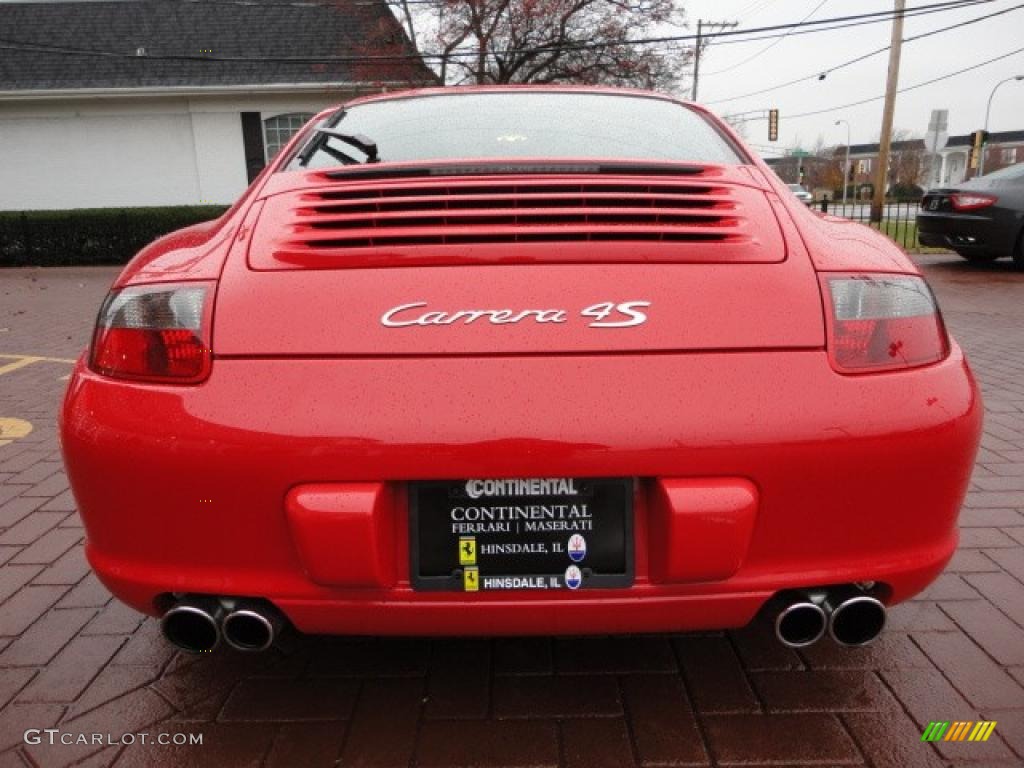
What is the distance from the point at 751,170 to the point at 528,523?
1164 millimetres

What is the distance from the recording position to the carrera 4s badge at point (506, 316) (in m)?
1.51

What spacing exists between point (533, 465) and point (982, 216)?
1126 cm

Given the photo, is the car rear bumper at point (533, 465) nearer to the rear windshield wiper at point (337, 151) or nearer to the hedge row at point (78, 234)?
the rear windshield wiper at point (337, 151)

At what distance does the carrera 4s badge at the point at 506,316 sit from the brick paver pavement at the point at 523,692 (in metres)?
0.68

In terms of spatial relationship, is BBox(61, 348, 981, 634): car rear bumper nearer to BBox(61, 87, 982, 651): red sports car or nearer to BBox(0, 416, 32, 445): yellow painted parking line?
BBox(61, 87, 982, 651): red sports car

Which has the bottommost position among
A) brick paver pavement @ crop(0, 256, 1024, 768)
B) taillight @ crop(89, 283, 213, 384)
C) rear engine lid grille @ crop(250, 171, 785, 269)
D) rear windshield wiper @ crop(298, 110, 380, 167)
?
brick paver pavement @ crop(0, 256, 1024, 768)

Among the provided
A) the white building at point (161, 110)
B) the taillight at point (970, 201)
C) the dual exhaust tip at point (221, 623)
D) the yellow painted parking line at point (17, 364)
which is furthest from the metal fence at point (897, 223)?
the white building at point (161, 110)

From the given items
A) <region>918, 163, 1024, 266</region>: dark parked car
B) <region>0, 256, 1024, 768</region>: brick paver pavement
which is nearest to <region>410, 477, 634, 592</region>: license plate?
<region>0, 256, 1024, 768</region>: brick paver pavement

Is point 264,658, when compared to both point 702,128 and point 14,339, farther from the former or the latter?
point 14,339

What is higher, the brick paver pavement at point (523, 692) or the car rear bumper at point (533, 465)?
the car rear bumper at point (533, 465)

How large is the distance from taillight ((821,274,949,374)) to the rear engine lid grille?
16 centimetres

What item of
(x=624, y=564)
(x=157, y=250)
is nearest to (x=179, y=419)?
(x=157, y=250)

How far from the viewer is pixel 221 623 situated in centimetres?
157

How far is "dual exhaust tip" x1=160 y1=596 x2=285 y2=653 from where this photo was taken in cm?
156
